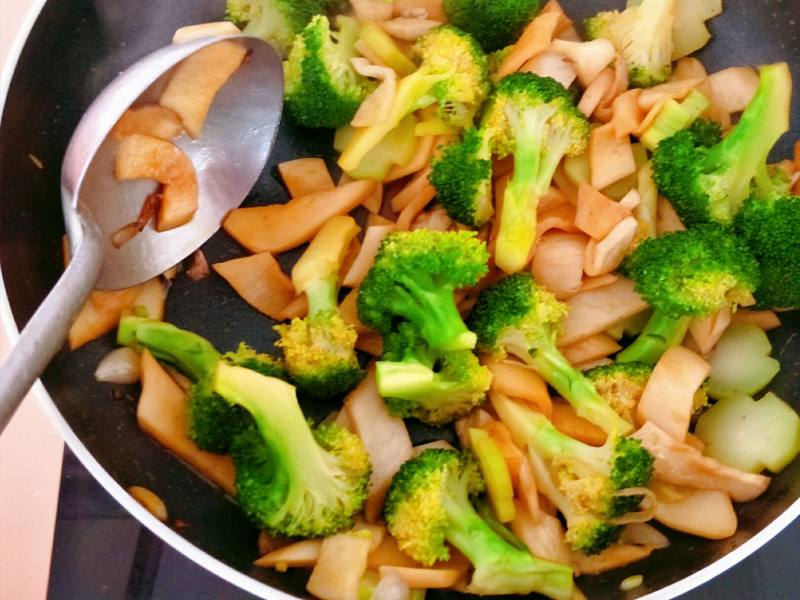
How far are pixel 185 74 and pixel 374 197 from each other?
1.14 ft

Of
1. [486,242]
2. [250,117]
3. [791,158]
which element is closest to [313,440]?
[486,242]

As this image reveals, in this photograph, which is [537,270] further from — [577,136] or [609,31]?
[609,31]

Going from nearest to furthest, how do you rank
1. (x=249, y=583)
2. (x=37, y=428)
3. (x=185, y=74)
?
(x=249, y=583), (x=185, y=74), (x=37, y=428)

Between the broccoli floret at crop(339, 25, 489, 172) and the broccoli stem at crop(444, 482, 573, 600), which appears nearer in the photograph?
the broccoli stem at crop(444, 482, 573, 600)

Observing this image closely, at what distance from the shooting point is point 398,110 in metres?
1.26

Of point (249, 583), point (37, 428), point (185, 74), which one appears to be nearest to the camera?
point (249, 583)

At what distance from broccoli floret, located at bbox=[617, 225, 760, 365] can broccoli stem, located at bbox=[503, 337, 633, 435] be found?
0.14m

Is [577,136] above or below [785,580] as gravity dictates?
above

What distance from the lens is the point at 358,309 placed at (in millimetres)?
1209

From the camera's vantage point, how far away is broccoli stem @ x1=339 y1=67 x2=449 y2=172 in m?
1.26

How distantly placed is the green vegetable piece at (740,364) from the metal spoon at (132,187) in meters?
0.78

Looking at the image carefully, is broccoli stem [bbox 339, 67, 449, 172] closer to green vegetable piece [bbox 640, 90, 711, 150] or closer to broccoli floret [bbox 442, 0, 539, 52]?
broccoli floret [bbox 442, 0, 539, 52]

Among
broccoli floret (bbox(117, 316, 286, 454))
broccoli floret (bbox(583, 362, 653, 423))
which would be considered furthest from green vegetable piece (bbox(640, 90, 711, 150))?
broccoli floret (bbox(117, 316, 286, 454))

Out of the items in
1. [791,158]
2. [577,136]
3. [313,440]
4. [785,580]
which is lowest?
[785,580]
